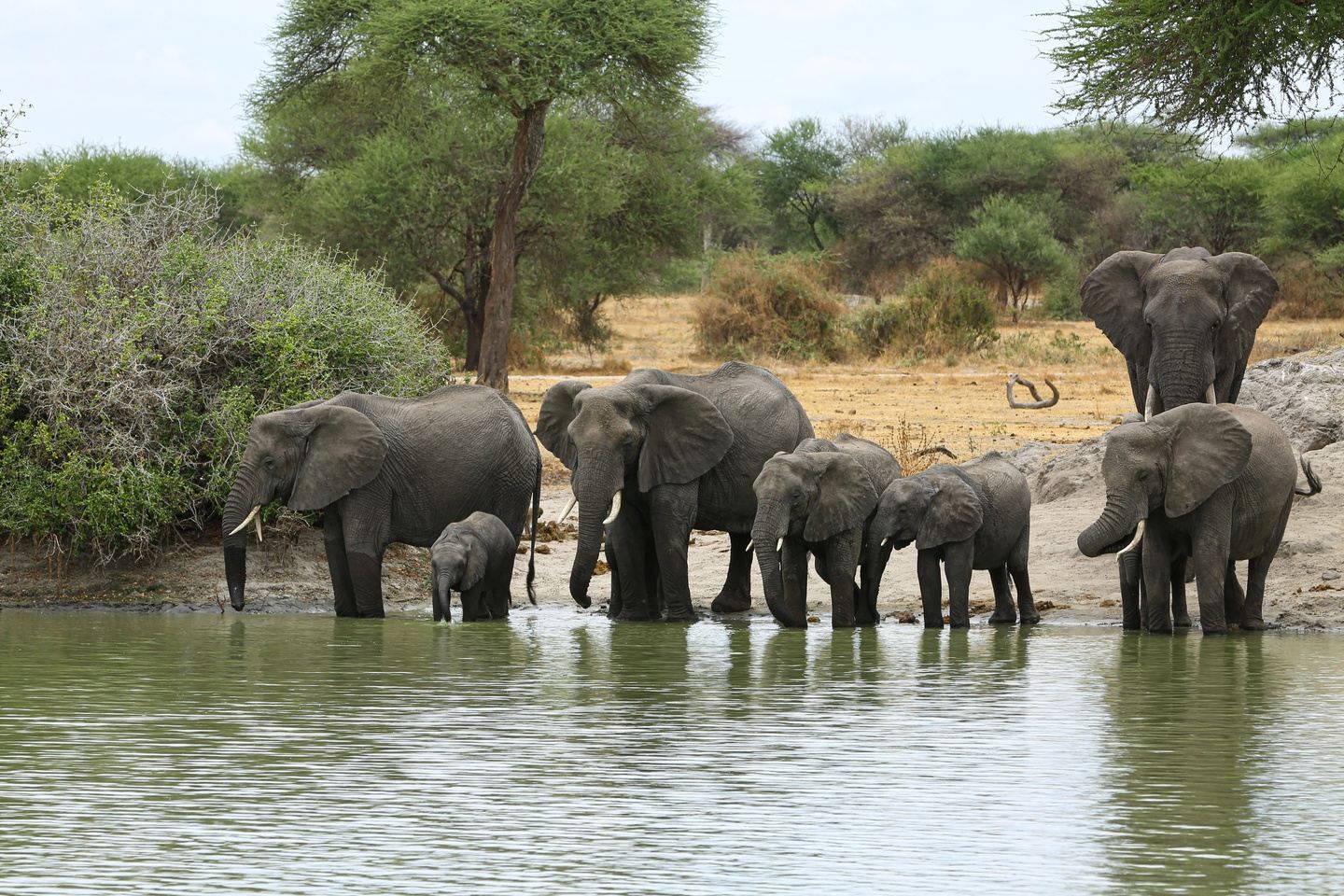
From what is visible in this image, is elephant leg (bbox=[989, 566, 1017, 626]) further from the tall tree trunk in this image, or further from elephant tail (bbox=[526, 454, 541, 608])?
the tall tree trunk

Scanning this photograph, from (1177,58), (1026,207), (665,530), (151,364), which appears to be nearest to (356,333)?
(151,364)

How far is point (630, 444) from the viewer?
12742mm

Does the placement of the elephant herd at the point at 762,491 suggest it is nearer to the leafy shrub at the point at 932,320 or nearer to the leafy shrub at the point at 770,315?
the leafy shrub at the point at 932,320

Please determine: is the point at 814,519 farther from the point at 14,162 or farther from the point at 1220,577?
the point at 14,162

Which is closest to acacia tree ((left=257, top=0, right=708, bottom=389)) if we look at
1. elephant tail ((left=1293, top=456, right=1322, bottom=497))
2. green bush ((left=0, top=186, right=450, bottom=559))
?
green bush ((left=0, top=186, right=450, bottom=559))

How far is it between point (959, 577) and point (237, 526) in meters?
4.62

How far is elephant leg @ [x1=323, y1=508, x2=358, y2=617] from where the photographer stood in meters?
13.0

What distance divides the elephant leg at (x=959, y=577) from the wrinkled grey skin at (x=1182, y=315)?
2422 mm

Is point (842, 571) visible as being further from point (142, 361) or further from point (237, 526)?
point (142, 361)

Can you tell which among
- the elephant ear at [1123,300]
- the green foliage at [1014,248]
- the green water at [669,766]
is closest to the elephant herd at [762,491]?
the elephant ear at [1123,300]

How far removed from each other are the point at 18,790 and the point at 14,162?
443 inches

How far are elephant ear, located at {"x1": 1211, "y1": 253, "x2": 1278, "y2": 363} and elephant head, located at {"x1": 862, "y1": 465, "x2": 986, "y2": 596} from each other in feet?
10.3

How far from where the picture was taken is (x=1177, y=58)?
20.2 metres

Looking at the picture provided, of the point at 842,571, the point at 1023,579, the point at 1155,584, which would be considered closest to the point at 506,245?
the point at 1023,579
